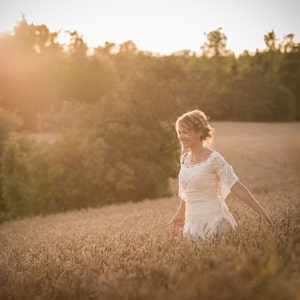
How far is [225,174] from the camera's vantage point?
14.2 feet

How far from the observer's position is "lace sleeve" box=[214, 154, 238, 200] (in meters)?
4.27

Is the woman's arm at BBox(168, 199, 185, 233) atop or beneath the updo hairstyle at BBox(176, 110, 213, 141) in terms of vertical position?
beneath

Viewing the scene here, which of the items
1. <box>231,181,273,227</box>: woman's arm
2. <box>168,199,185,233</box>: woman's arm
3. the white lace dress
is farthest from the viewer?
<box>168,199,185,233</box>: woman's arm

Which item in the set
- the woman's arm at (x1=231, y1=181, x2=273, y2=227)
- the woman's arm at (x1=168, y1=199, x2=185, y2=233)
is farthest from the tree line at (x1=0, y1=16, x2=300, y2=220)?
the woman's arm at (x1=231, y1=181, x2=273, y2=227)

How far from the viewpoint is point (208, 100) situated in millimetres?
27234

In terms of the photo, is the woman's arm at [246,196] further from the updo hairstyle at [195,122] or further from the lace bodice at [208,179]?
the updo hairstyle at [195,122]

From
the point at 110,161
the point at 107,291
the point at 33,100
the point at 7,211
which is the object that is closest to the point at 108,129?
the point at 110,161

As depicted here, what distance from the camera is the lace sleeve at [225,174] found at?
14.0ft

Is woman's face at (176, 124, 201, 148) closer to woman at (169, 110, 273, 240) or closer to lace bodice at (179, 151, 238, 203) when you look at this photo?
woman at (169, 110, 273, 240)

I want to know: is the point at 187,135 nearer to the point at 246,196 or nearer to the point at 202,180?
the point at 202,180

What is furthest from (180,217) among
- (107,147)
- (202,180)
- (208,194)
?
(107,147)

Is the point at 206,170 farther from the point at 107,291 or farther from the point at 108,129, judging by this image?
the point at 108,129

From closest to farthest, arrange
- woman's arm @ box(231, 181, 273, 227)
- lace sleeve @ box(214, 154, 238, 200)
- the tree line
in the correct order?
woman's arm @ box(231, 181, 273, 227) < lace sleeve @ box(214, 154, 238, 200) < the tree line

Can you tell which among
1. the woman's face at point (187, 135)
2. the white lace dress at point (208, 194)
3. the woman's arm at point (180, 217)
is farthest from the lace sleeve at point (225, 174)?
the woman's arm at point (180, 217)
